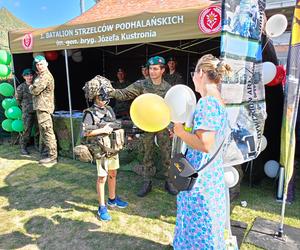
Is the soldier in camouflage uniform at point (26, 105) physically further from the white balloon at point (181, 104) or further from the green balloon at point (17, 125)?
the white balloon at point (181, 104)

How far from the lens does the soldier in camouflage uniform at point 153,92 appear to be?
122 inches

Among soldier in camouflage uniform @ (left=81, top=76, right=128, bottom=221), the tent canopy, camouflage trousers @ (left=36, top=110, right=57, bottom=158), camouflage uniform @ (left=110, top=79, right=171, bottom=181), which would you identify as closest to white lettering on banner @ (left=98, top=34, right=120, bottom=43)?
the tent canopy

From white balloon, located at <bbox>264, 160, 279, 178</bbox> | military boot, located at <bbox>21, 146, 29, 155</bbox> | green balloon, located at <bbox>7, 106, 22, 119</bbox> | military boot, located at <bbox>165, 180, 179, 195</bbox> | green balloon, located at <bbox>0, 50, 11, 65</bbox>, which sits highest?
green balloon, located at <bbox>0, 50, 11, 65</bbox>

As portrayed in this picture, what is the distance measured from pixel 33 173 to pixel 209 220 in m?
3.44

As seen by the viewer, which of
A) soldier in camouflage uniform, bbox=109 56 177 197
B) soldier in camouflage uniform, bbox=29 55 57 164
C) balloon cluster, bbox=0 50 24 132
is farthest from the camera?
balloon cluster, bbox=0 50 24 132

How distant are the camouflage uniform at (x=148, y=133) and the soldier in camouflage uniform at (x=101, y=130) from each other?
501mm

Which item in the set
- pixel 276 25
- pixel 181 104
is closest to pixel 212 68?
pixel 181 104

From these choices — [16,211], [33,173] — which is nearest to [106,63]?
[33,173]

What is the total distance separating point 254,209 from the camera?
310 cm

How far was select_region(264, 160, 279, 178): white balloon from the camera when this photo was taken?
366cm

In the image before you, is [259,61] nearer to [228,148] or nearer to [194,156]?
[228,148]

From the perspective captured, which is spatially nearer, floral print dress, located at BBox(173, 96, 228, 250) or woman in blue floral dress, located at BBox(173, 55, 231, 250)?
woman in blue floral dress, located at BBox(173, 55, 231, 250)

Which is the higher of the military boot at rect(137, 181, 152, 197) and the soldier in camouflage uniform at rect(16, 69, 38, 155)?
the soldier in camouflage uniform at rect(16, 69, 38, 155)

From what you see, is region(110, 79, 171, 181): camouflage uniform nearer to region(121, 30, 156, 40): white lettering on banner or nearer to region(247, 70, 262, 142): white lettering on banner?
region(121, 30, 156, 40): white lettering on banner
